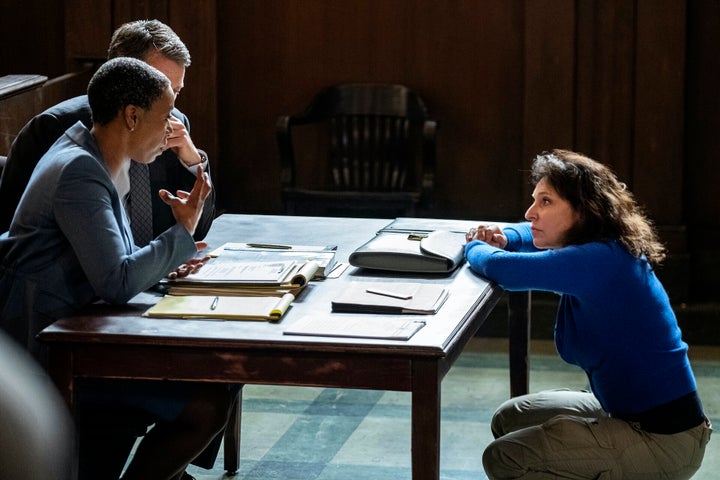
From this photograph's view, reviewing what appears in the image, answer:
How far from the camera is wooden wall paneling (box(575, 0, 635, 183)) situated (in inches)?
226

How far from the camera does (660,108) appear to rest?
226 inches

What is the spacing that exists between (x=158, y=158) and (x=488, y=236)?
3.53ft

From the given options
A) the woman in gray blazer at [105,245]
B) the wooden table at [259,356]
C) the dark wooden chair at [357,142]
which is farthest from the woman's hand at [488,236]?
the dark wooden chair at [357,142]

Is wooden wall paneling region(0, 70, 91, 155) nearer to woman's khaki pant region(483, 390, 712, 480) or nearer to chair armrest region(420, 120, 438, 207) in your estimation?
chair armrest region(420, 120, 438, 207)

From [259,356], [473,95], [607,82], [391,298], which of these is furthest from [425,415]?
[473,95]

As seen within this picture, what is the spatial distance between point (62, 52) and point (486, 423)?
371 cm

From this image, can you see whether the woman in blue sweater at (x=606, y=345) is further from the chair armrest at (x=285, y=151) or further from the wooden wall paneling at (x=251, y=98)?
the wooden wall paneling at (x=251, y=98)

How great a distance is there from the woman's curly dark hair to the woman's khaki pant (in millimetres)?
421

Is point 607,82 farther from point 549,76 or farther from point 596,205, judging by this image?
point 596,205

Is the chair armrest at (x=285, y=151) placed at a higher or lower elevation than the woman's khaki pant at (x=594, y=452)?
higher

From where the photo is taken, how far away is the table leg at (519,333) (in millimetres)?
3568

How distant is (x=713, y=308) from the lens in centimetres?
578

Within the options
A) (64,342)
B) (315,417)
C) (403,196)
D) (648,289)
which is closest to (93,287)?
(64,342)

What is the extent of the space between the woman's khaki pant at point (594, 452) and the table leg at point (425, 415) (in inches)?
19.0
